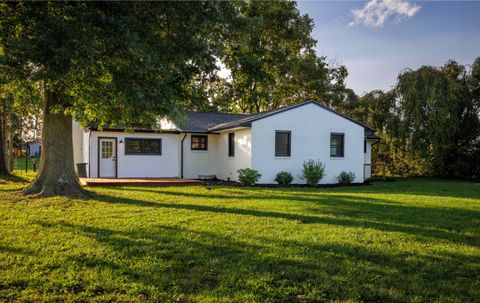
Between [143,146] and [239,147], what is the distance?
4985mm

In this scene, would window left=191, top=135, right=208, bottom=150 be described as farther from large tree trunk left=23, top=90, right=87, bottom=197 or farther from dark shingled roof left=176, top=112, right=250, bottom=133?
large tree trunk left=23, top=90, right=87, bottom=197

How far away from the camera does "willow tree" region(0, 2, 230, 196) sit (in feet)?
24.5

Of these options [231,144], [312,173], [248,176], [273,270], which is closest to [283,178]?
[312,173]

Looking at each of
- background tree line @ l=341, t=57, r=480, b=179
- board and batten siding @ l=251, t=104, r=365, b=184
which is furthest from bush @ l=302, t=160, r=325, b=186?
background tree line @ l=341, t=57, r=480, b=179

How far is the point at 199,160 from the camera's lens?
20469mm

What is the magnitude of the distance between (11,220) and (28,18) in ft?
14.0

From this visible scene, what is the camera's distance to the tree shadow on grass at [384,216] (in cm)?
722

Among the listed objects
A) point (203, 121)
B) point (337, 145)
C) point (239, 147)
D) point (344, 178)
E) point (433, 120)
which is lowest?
point (344, 178)

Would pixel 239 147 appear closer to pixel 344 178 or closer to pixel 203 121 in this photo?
pixel 203 121

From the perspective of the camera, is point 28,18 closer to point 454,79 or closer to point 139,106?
point 139,106

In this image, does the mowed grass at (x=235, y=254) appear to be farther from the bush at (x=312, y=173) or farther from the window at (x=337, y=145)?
the window at (x=337, y=145)

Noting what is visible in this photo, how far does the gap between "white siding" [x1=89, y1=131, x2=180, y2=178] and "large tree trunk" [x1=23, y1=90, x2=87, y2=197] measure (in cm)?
631

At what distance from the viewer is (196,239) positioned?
6219 millimetres

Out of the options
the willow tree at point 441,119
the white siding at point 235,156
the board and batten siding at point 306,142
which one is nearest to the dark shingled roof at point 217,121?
the board and batten siding at point 306,142
